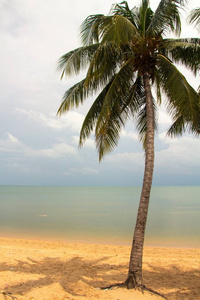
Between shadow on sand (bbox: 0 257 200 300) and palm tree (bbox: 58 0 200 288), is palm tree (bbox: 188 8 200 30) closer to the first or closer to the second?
palm tree (bbox: 58 0 200 288)

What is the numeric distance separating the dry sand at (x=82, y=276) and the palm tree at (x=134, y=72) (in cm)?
100

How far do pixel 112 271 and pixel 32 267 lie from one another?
2.56 metres

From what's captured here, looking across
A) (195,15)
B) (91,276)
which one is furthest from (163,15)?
(91,276)

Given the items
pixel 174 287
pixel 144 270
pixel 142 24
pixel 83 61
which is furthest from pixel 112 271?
pixel 142 24

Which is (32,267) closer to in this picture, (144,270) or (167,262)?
(144,270)

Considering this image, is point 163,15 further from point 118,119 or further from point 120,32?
point 118,119

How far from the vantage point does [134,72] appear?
25.8ft

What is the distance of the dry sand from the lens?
20.0ft

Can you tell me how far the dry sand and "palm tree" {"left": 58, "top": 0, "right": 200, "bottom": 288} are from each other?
39.3 inches

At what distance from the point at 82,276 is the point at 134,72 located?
20.4ft

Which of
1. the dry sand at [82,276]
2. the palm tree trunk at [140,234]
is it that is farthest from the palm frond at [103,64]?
the dry sand at [82,276]

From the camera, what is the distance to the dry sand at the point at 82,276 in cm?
608

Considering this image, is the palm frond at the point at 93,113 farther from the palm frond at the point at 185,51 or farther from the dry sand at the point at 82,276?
the dry sand at the point at 82,276

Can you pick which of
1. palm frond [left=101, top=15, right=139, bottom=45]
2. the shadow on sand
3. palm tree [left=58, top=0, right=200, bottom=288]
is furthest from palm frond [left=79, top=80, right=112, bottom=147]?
the shadow on sand
